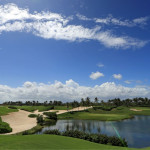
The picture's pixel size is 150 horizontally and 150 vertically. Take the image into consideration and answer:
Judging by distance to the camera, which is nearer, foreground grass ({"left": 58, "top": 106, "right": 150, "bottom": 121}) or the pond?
the pond

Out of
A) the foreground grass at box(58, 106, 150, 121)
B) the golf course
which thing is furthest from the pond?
the foreground grass at box(58, 106, 150, 121)

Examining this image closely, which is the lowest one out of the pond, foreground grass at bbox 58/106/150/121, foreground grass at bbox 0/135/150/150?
foreground grass at bbox 58/106/150/121

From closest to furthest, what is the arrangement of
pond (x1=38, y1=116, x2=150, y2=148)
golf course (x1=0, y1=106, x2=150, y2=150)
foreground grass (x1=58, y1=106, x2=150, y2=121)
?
golf course (x1=0, y1=106, x2=150, y2=150) → pond (x1=38, y1=116, x2=150, y2=148) → foreground grass (x1=58, y1=106, x2=150, y2=121)

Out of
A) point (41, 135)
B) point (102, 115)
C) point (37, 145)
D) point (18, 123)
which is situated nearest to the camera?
point (37, 145)

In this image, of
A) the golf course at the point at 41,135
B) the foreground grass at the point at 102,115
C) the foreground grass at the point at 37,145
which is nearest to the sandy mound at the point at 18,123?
the golf course at the point at 41,135

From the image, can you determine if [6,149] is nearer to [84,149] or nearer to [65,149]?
[65,149]

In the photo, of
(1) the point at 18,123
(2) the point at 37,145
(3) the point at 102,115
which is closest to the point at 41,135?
(2) the point at 37,145

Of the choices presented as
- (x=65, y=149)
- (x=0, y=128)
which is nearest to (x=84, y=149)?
Answer: (x=65, y=149)

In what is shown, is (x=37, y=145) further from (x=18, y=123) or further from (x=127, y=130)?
(x=18, y=123)

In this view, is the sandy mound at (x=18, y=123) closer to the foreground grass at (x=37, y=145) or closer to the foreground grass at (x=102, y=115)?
the foreground grass at (x=102, y=115)

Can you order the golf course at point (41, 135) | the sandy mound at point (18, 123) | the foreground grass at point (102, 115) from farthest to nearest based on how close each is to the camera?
1. the foreground grass at point (102, 115)
2. the sandy mound at point (18, 123)
3. the golf course at point (41, 135)

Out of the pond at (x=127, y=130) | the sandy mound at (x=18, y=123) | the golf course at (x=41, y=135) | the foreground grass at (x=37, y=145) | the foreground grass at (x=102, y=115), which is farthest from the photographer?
the foreground grass at (x=102, y=115)

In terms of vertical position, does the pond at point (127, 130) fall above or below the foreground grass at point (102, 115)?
above

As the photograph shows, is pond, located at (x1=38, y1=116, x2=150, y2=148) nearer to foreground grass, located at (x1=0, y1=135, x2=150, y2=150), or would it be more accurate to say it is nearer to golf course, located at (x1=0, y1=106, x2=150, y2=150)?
golf course, located at (x1=0, y1=106, x2=150, y2=150)
